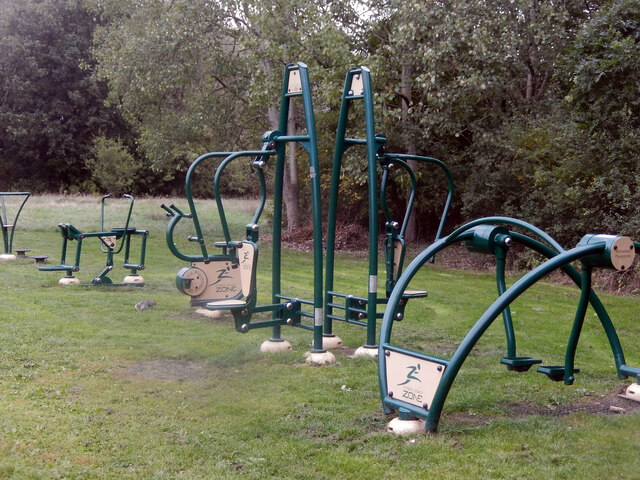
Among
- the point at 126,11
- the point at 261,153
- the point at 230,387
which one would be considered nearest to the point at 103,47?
the point at 126,11

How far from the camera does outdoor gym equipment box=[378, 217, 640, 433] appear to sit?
3.66 meters

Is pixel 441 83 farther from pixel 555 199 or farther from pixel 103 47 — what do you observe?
pixel 103 47

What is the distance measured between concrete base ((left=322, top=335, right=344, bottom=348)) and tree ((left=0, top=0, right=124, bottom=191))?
2893 centimetres

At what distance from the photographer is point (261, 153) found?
5980 mm

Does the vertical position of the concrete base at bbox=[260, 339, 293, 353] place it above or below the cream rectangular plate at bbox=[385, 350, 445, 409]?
below

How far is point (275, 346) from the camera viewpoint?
6.14 metres

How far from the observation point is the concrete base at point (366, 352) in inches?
236

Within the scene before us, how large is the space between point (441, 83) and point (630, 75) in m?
4.28

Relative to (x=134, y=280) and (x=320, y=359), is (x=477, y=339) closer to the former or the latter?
(x=320, y=359)

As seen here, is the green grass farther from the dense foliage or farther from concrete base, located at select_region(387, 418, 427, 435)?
the dense foliage

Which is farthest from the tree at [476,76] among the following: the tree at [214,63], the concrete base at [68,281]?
the concrete base at [68,281]

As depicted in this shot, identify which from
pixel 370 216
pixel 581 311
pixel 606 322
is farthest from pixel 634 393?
pixel 370 216

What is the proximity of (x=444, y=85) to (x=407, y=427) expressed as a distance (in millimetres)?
10666

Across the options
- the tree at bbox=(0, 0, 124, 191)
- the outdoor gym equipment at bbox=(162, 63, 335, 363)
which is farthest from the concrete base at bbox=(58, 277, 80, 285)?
the tree at bbox=(0, 0, 124, 191)
